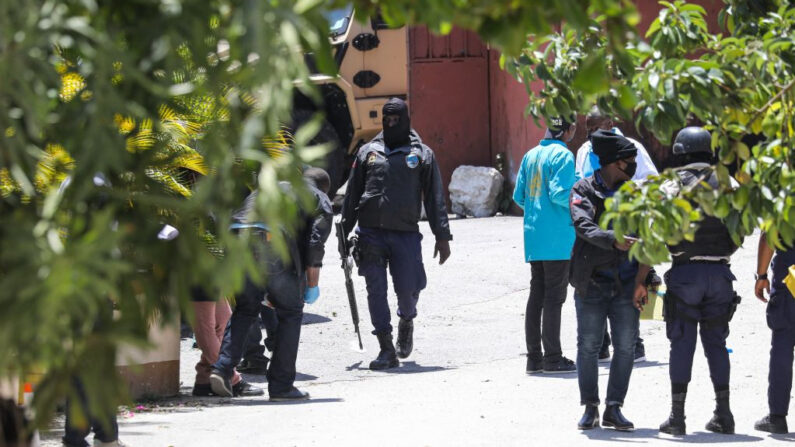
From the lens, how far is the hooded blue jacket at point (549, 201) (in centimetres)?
845

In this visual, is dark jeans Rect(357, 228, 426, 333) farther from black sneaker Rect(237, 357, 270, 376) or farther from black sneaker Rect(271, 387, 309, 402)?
black sneaker Rect(271, 387, 309, 402)

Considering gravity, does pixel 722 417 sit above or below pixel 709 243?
below

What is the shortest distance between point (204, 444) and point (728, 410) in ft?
9.75

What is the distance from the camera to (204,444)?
653 cm

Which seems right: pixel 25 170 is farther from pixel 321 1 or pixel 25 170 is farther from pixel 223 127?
pixel 321 1

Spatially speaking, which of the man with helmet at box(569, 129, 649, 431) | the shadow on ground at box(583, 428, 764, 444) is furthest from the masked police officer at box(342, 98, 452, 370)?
the shadow on ground at box(583, 428, 764, 444)

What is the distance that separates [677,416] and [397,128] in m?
3.30

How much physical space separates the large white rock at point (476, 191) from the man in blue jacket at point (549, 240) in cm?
849

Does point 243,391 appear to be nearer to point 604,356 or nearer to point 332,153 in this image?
point 604,356

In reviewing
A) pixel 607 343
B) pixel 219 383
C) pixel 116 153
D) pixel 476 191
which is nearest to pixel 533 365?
pixel 607 343

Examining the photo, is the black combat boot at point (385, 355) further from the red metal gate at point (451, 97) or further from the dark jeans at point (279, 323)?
the red metal gate at point (451, 97)

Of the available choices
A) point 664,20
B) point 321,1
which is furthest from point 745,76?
point 321,1

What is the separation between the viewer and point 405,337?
29.9ft

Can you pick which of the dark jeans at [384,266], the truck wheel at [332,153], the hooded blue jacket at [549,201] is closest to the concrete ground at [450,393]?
the dark jeans at [384,266]
